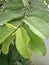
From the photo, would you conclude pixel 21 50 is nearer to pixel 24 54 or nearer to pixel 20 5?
pixel 24 54

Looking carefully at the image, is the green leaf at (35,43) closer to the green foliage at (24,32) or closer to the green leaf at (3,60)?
the green foliage at (24,32)

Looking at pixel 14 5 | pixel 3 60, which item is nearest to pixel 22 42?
pixel 14 5

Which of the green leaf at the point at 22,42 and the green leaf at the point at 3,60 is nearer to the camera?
the green leaf at the point at 22,42

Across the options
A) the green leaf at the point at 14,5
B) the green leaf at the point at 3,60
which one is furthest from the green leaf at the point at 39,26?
the green leaf at the point at 3,60

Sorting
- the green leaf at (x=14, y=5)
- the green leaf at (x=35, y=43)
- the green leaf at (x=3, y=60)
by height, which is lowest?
the green leaf at (x=3, y=60)

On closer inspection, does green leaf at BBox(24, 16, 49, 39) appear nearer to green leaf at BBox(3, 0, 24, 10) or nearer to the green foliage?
the green foliage

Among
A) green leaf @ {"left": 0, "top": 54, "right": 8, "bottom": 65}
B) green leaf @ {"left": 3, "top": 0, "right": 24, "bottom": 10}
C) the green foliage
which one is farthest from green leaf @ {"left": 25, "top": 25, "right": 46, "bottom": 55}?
green leaf @ {"left": 0, "top": 54, "right": 8, "bottom": 65}

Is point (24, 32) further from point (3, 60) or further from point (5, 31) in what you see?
point (3, 60)
